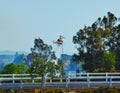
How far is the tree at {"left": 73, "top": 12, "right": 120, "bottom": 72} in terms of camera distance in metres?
72.7

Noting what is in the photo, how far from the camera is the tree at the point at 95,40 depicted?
72.7m

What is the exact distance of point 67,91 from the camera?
146 ft

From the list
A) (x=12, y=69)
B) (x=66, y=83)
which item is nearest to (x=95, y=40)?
(x=12, y=69)

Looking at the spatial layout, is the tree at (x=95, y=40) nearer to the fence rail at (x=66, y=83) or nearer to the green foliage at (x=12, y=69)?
the green foliage at (x=12, y=69)

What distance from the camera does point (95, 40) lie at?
7269 cm

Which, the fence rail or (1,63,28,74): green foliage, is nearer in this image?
the fence rail

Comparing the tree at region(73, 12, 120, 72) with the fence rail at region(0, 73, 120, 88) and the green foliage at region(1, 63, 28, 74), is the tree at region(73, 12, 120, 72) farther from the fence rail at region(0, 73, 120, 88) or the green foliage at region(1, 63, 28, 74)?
the fence rail at region(0, 73, 120, 88)

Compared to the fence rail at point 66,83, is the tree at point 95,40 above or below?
above

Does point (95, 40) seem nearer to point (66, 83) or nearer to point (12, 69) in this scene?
point (12, 69)

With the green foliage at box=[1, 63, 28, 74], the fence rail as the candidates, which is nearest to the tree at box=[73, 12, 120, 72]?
the green foliage at box=[1, 63, 28, 74]

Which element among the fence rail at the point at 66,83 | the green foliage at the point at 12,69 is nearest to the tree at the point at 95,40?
the green foliage at the point at 12,69

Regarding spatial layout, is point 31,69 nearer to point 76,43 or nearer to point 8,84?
point 8,84

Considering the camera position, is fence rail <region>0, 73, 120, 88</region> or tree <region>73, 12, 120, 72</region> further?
tree <region>73, 12, 120, 72</region>

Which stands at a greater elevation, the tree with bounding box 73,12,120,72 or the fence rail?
the tree with bounding box 73,12,120,72
